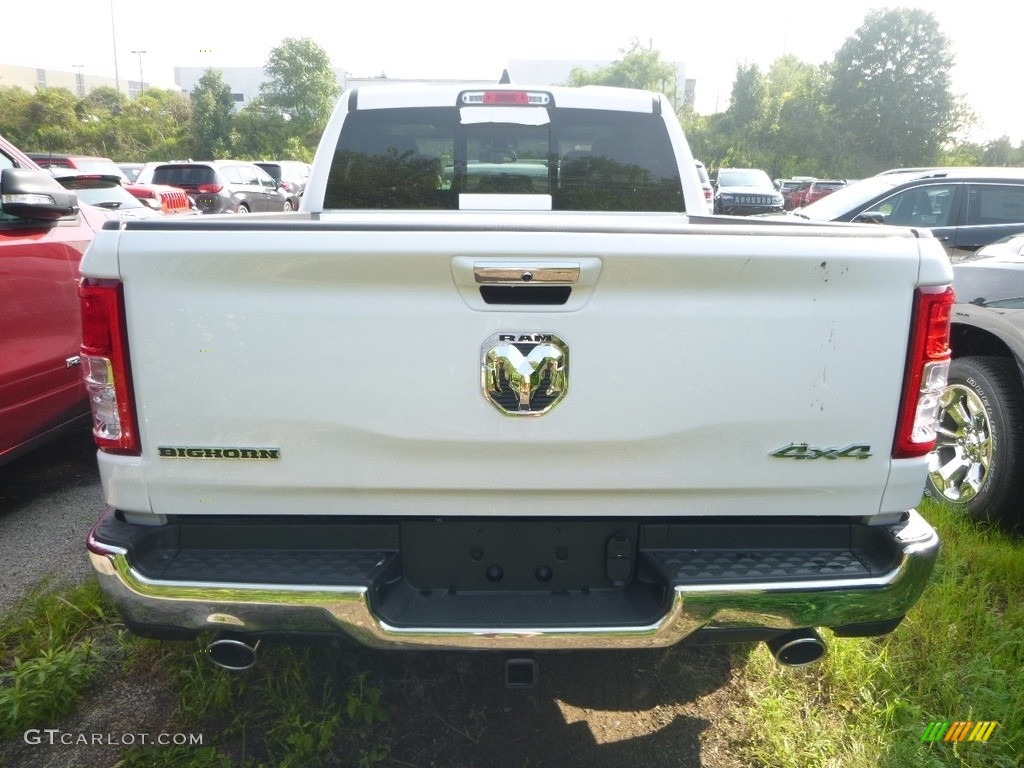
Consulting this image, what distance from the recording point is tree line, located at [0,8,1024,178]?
46.3 m

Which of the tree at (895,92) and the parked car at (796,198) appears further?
the tree at (895,92)

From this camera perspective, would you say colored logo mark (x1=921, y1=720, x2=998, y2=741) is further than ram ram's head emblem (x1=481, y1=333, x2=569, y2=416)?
Yes

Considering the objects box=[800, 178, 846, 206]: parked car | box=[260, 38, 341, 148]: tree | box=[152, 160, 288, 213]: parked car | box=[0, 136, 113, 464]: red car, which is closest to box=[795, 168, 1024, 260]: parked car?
box=[0, 136, 113, 464]: red car

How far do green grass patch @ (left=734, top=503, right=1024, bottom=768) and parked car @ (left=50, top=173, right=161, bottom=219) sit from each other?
5803 millimetres

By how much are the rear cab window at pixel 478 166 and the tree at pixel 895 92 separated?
51.9 meters

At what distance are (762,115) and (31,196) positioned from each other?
56.6 meters

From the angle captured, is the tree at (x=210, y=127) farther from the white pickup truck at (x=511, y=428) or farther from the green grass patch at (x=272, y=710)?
the white pickup truck at (x=511, y=428)

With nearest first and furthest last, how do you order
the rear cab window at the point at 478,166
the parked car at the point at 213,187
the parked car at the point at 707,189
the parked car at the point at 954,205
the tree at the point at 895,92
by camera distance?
the rear cab window at the point at 478,166 < the parked car at the point at 707,189 < the parked car at the point at 954,205 < the parked car at the point at 213,187 < the tree at the point at 895,92

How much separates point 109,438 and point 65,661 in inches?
49.0

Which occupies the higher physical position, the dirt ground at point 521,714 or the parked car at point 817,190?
the parked car at point 817,190

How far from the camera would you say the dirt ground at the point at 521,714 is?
2.61 metres

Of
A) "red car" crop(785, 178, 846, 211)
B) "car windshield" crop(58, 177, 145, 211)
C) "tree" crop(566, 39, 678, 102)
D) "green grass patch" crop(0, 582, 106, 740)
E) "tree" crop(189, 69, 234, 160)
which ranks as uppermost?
"tree" crop(566, 39, 678, 102)

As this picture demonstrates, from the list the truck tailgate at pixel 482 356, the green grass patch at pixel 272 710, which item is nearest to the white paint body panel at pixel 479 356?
the truck tailgate at pixel 482 356

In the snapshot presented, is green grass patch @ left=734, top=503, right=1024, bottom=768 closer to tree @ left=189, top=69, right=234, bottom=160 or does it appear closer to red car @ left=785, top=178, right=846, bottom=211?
red car @ left=785, top=178, right=846, bottom=211
